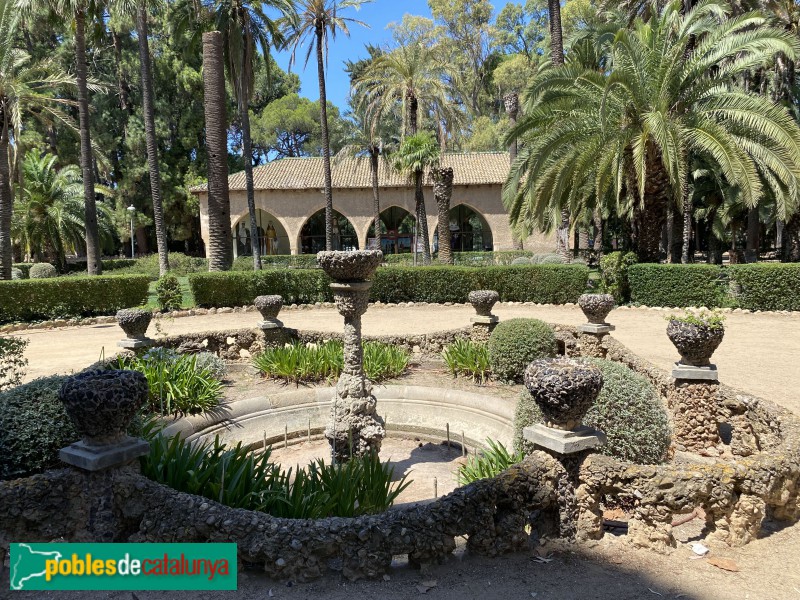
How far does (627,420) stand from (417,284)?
13868 millimetres

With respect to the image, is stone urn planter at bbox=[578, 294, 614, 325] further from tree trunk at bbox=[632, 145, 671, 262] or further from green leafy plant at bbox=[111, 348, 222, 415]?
tree trunk at bbox=[632, 145, 671, 262]

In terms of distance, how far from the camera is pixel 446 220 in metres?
22.2

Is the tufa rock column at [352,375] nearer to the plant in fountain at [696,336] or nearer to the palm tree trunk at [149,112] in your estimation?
the plant in fountain at [696,336]

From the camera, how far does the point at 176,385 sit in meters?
6.25

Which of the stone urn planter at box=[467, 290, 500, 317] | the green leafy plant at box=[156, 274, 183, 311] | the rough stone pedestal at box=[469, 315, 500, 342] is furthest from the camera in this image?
the green leafy plant at box=[156, 274, 183, 311]

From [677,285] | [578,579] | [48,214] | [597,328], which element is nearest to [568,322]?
[677,285]

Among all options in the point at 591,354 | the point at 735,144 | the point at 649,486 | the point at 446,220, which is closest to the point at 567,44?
the point at 446,220

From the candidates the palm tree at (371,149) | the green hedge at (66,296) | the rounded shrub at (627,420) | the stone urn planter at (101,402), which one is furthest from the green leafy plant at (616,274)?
the palm tree at (371,149)

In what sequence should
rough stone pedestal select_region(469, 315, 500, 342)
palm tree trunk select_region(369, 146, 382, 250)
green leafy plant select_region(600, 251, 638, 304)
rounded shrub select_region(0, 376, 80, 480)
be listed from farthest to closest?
1. palm tree trunk select_region(369, 146, 382, 250)
2. green leafy plant select_region(600, 251, 638, 304)
3. rough stone pedestal select_region(469, 315, 500, 342)
4. rounded shrub select_region(0, 376, 80, 480)

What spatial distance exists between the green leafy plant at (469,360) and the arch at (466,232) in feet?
98.7

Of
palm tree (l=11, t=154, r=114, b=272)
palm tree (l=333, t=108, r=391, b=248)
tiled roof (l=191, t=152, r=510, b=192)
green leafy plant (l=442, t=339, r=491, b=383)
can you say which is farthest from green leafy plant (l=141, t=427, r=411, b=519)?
palm tree (l=11, t=154, r=114, b=272)

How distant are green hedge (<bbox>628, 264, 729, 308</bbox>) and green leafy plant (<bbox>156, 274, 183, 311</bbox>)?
14.1 metres

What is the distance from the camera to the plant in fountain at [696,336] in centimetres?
506

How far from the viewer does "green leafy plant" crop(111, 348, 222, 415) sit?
20.2ft
